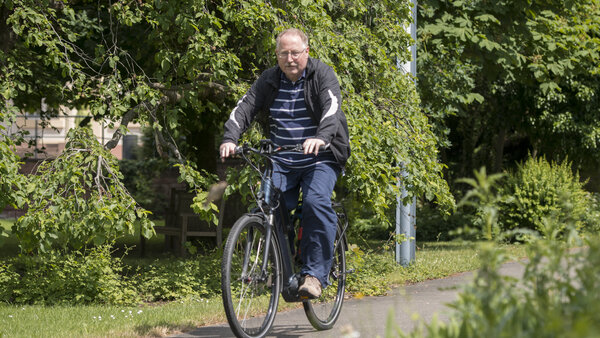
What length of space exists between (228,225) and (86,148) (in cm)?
405

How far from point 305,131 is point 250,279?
3.39ft

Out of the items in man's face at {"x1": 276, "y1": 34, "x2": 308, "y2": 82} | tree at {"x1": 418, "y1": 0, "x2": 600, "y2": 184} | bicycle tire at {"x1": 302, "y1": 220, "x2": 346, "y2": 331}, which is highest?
tree at {"x1": 418, "y1": 0, "x2": 600, "y2": 184}

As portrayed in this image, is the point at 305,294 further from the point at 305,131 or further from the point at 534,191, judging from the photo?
the point at 534,191

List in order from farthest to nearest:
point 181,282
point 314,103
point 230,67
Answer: point 181,282 < point 230,67 < point 314,103

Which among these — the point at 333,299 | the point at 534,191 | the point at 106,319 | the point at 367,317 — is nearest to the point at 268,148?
the point at 333,299

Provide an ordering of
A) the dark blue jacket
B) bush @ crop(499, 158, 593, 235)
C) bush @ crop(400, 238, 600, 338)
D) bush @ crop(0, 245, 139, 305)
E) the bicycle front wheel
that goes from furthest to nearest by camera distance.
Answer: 1. bush @ crop(499, 158, 593, 235)
2. bush @ crop(0, 245, 139, 305)
3. the dark blue jacket
4. the bicycle front wheel
5. bush @ crop(400, 238, 600, 338)

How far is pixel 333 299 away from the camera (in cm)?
579

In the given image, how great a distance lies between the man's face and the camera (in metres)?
5.02

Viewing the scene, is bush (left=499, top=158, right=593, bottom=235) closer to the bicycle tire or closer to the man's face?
the bicycle tire

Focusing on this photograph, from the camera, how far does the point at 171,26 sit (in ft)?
26.5

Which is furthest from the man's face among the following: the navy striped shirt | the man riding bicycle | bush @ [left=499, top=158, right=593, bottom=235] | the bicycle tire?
bush @ [left=499, top=158, right=593, bottom=235]

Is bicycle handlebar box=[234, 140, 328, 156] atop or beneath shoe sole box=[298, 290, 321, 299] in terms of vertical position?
atop

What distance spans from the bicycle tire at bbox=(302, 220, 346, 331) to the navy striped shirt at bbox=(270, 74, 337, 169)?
0.76 metres

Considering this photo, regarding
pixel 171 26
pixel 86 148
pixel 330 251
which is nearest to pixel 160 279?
pixel 86 148
